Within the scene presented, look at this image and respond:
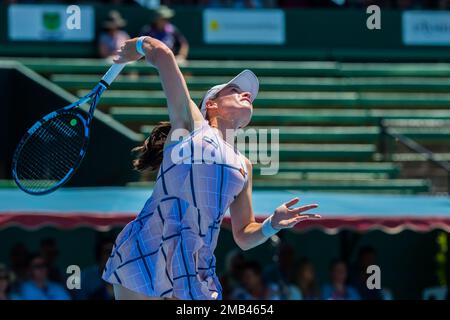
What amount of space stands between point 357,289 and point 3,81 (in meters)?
5.35

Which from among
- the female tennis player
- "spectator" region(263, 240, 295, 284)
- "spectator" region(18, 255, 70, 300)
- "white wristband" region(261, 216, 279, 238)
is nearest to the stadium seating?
"spectator" region(263, 240, 295, 284)

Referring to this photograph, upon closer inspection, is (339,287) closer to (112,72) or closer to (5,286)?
(5,286)

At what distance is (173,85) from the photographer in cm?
525

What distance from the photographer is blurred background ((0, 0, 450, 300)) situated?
10172 millimetres

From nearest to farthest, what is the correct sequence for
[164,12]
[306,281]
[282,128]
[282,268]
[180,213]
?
1. [180,213]
2. [306,281]
3. [282,268]
4. [282,128]
5. [164,12]

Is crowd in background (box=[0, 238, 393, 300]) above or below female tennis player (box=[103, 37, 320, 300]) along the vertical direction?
below

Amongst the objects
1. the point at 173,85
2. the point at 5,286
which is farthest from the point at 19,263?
the point at 173,85

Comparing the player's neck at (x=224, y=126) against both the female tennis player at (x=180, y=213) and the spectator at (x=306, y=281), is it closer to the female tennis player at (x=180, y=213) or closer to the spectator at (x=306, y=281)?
the female tennis player at (x=180, y=213)

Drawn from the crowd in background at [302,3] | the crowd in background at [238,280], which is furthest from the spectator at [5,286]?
the crowd in background at [302,3]

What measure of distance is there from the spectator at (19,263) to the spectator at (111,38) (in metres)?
4.69

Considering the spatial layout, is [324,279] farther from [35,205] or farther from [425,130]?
[35,205]

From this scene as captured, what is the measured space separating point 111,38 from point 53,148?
8800mm

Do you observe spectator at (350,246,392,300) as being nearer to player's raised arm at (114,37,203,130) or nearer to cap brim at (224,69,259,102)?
cap brim at (224,69,259,102)

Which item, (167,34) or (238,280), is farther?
(167,34)
